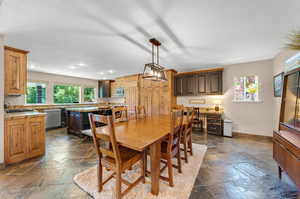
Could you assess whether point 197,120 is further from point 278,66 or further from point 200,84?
point 278,66

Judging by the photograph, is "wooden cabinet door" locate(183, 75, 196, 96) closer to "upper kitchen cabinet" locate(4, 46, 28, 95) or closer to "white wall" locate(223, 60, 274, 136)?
"white wall" locate(223, 60, 274, 136)

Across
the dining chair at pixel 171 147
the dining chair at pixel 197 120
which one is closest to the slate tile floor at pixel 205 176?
the dining chair at pixel 171 147

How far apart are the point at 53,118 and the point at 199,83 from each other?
6262 millimetres

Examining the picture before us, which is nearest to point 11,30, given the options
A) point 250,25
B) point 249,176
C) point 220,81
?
point 250,25

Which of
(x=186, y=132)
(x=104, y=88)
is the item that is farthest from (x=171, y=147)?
(x=104, y=88)

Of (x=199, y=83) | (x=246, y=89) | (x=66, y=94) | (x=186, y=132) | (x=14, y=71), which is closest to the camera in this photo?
(x=186, y=132)

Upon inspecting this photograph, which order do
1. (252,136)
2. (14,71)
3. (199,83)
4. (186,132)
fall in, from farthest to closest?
(199,83), (252,136), (14,71), (186,132)

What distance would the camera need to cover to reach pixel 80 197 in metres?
1.61

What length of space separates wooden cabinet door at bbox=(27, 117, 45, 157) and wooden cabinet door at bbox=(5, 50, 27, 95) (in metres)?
0.70

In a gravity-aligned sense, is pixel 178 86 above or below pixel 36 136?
above

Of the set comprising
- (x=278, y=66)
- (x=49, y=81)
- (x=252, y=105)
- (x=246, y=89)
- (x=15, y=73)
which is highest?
(x=278, y=66)

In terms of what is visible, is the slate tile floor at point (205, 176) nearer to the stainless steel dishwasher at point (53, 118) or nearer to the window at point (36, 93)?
the stainless steel dishwasher at point (53, 118)

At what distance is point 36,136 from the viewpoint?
2674 millimetres

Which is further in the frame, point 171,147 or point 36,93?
point 36,93
